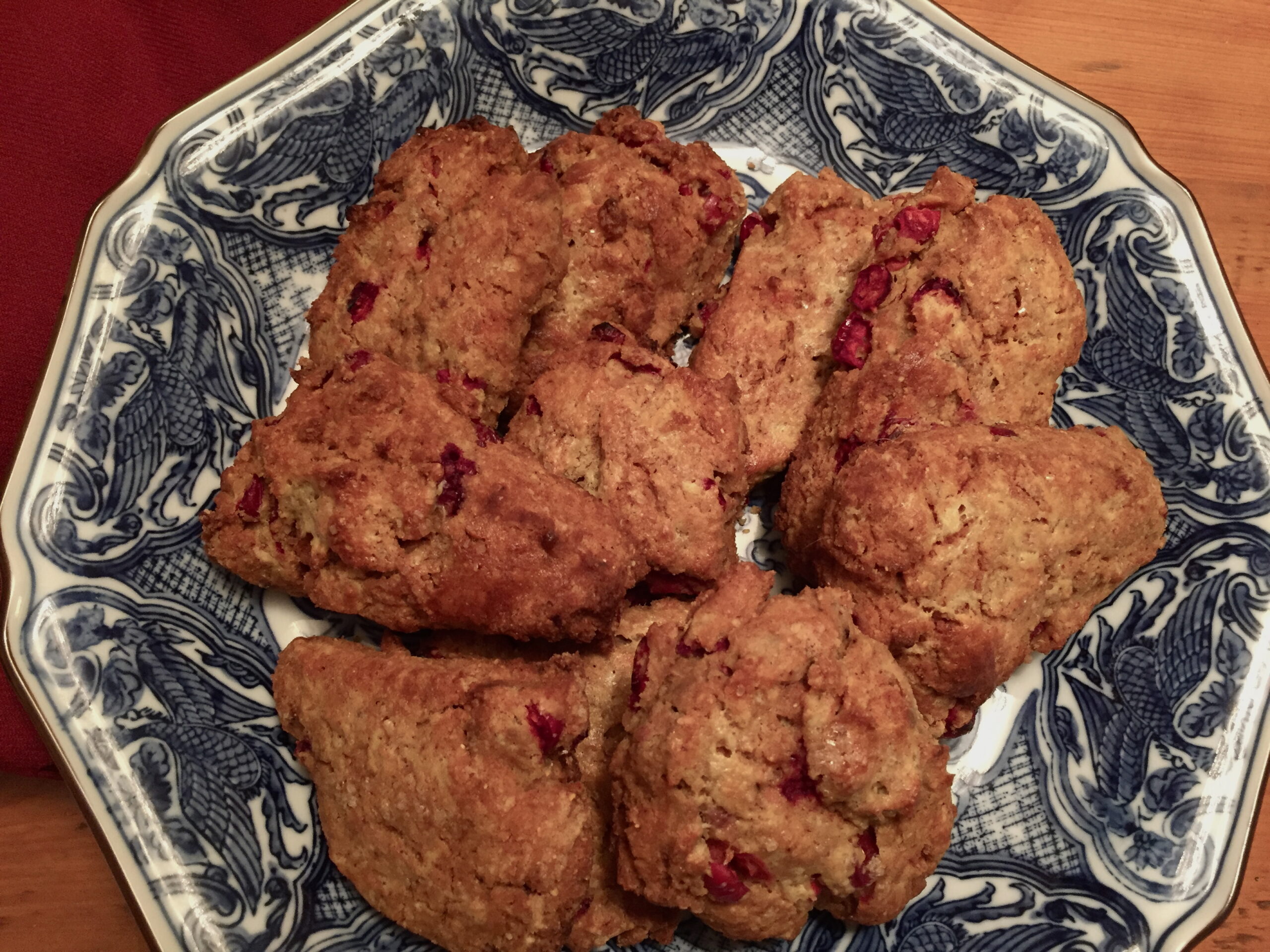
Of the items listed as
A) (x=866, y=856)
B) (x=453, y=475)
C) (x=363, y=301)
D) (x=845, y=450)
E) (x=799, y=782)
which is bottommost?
(x=866, y=856)

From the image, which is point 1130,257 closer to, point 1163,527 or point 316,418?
point 1163,527

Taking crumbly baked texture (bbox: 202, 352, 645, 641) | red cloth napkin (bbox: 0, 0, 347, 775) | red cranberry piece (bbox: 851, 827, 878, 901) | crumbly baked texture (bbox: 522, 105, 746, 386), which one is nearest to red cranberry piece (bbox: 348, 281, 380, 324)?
crumbly baked texture (bbox: 202, 352, 645, 641)

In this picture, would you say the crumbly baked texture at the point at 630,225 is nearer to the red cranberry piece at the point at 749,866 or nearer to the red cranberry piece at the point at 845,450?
the red cranberry piece at the point at 845,450

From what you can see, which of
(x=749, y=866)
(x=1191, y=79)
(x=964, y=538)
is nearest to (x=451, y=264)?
(x=964, y=538)

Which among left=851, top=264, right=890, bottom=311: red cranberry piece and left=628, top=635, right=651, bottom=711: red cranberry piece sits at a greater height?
left=851, top=264, right=890, bottom=311: red cranberry piece

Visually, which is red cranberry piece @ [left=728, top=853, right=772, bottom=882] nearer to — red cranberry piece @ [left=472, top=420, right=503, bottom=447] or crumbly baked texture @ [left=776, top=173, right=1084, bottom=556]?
crumbly baked texture @ [left=776, top=173, right=1084, bottom=556]

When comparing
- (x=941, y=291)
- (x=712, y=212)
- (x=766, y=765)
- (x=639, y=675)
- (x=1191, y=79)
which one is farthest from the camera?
(x=1191, y=79)

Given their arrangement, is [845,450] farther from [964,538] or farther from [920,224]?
[920,224]
